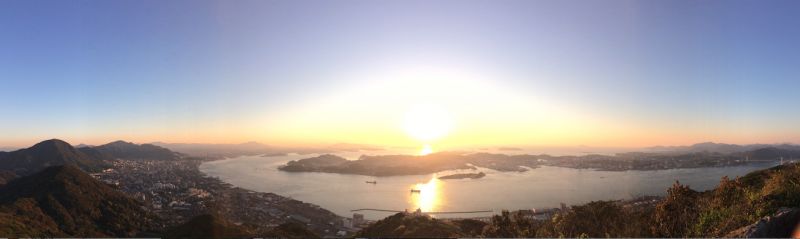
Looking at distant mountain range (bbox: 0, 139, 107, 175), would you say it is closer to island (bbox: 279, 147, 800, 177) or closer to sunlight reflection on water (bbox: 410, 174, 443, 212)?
island (bbox: 279, 147, 800, 177)

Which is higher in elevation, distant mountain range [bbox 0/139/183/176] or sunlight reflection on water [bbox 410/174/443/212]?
distant mountain range [bbox 0/139/183/176]

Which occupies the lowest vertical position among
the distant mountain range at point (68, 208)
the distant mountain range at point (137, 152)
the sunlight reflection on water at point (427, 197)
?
the sunlight reflection on water at point (427, 197)

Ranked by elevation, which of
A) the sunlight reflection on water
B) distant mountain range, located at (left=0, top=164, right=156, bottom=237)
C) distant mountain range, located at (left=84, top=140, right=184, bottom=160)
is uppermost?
distant mountain range, located at (left=84, top=140, right=184, bottom=160)

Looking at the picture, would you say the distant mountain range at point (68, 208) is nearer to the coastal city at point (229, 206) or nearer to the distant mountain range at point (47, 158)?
the coastal city at point (229, 206)

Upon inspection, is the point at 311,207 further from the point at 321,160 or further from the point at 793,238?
the point at 321,160

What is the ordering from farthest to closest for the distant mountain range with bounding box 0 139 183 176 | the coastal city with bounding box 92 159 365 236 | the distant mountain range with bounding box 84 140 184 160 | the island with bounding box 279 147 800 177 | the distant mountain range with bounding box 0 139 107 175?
the distant mountain range with bounding box 84 140 184 160, the island with bounding box 279 147 800 177, the distant mountain range with bounding box 0 139 107 175, the distant mountain range with bounding box 0 139 183 176, the coastal city with bounding box 92 159 365 236

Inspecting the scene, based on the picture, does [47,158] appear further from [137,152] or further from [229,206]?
[229,206]

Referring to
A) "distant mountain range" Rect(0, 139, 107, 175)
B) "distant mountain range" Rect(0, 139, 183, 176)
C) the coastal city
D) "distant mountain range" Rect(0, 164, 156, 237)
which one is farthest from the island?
"distant mountain range" Rect(0, 164, 156, 237)

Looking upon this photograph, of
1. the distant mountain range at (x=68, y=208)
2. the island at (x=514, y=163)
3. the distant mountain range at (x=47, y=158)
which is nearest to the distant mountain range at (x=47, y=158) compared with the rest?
Result: the distant mountain range at (x=47, y=158)

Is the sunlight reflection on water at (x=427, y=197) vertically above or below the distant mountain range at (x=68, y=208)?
below

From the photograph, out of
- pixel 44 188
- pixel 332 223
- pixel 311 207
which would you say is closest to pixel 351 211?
pixel 311 207

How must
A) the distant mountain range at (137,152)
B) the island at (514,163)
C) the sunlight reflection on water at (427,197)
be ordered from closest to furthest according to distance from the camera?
1. the sunlight reflection on water at (427,197)
2. the island at (514,163)
3. the distant mountain range at (137,152)
